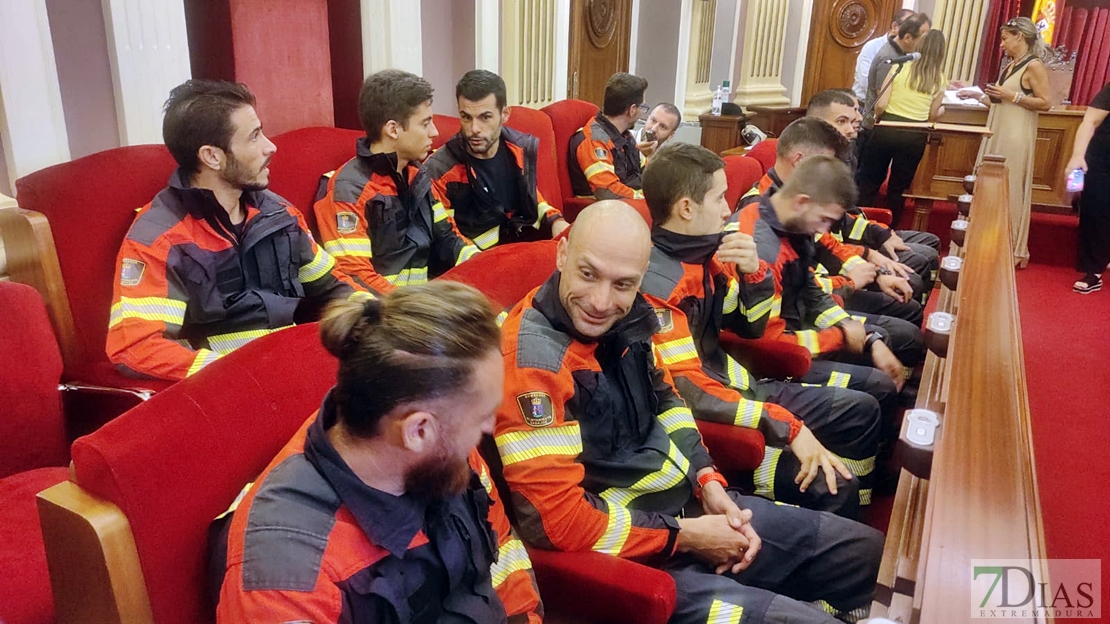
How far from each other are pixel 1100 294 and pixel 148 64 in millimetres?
4869

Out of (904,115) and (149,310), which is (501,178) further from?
(904,115)

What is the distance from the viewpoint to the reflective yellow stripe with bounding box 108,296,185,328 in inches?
61.8

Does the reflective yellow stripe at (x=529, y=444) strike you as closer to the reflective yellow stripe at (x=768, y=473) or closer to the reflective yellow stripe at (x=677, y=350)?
the reflective yellow stripe at (x=677, y=350)

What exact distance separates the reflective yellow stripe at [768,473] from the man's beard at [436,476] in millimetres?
1061

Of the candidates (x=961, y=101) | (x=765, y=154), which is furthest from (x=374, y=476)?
(x=961, y=101)

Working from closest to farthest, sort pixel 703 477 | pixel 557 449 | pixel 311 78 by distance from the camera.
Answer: pixel 557 449
pixel 703 477
pixel 311 78

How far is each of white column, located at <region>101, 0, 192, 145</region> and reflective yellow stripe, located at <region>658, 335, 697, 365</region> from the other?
5.25 feet

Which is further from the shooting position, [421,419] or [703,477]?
[703,477]

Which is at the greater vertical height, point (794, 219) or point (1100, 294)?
point (794, 219)

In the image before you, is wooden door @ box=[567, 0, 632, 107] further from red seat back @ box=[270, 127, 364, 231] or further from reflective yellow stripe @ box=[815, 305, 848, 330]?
reflective yellow stripe @ box=[815, 305, 848, 330]

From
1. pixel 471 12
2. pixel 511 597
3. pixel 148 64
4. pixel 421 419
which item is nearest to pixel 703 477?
pixel 511 597

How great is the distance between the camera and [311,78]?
269 centimetres

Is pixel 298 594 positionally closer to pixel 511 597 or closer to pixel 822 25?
pixel 511 597

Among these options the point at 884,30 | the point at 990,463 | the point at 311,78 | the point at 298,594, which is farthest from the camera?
the point at 884,30
